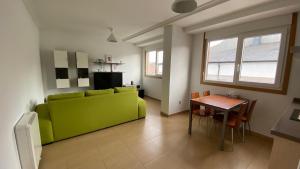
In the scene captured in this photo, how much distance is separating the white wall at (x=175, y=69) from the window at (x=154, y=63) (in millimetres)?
1714

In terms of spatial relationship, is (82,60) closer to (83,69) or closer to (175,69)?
(83,69)

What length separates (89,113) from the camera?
8.90 ft

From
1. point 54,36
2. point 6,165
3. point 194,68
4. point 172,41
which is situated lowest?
point 6,165

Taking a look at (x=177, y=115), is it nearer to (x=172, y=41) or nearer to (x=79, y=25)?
(x=172, y=41)

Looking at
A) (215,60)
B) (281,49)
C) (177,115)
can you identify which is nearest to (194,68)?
(215,60)

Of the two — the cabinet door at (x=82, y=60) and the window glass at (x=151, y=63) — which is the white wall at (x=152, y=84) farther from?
the cabinet door at (x=82, y=60)

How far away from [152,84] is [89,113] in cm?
357

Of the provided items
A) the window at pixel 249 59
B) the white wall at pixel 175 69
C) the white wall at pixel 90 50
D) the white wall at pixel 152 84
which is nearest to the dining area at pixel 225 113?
the window at pixel 249 59

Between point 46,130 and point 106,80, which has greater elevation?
point 106,80

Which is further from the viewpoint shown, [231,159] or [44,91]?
[44,91]

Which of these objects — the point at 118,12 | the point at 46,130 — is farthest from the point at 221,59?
the point at 46,130

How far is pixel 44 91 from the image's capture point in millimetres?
4398

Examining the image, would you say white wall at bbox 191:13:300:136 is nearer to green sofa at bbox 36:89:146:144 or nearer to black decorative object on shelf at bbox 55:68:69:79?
green sofa at bbox 36:89:146:144

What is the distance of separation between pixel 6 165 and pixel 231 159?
2778mm
